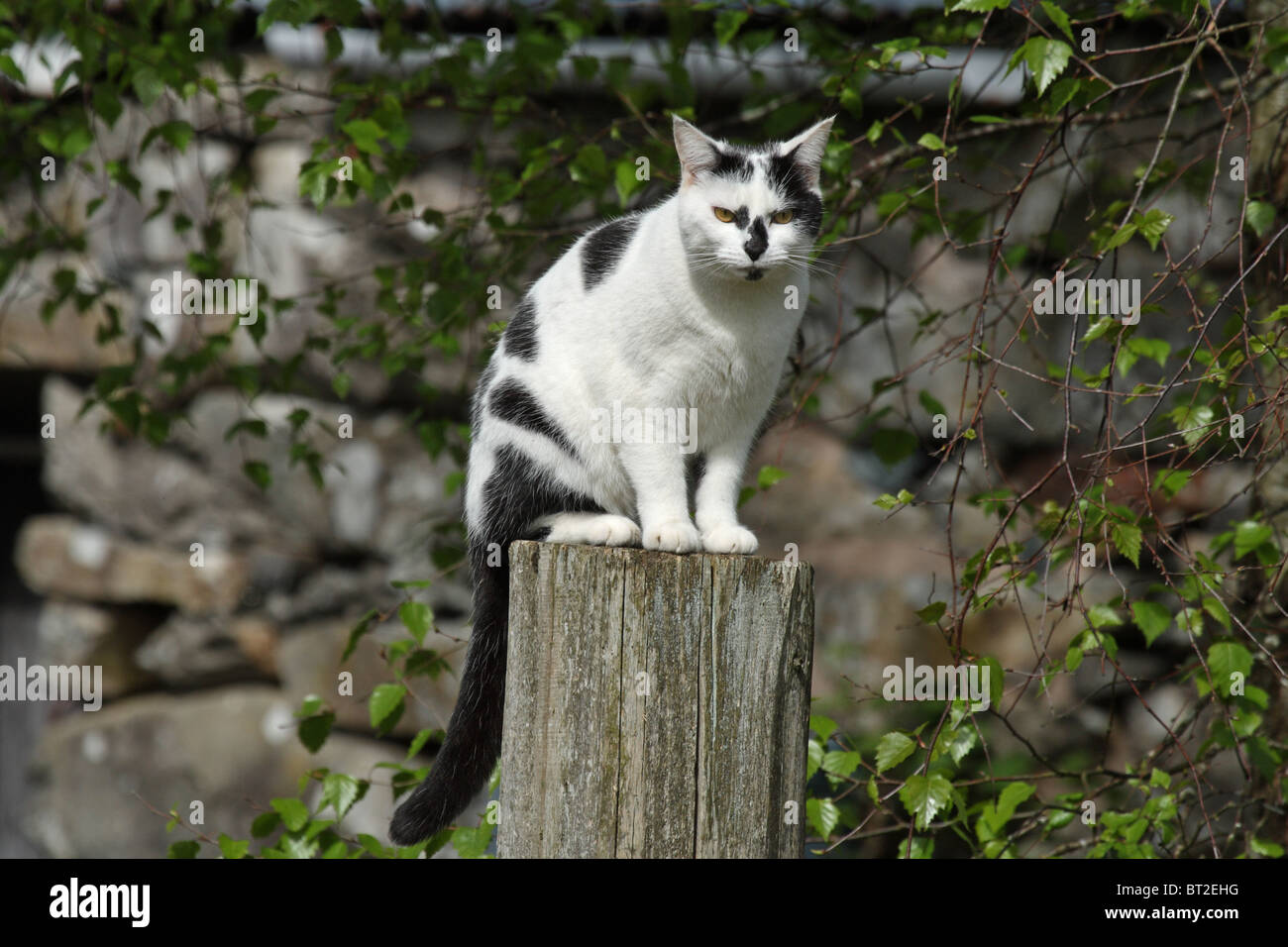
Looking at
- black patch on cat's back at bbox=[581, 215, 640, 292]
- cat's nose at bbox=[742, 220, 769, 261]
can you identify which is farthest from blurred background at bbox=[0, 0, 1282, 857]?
cat's nose at bbox=[742, 220, 769, 261]

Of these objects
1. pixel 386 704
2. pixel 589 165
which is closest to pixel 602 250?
pixel 589 165

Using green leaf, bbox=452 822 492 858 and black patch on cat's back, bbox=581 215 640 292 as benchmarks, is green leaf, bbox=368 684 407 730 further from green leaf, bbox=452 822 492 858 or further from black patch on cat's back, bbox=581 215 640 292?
black patch on cat's back, bbox=581 215 640 292

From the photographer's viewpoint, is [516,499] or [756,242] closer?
[756,242]

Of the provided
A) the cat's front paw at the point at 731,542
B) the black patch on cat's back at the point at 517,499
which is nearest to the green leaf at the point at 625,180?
the black patch on cat's back at the point at 517,499

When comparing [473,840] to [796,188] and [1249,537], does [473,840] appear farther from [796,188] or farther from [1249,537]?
[1249,537]

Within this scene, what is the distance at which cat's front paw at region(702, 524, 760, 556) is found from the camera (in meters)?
2.58

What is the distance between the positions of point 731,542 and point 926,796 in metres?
0.70

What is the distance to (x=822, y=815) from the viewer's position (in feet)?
8.73

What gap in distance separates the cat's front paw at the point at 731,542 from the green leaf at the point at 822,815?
24.9 inches

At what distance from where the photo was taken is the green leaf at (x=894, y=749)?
253 centimetres

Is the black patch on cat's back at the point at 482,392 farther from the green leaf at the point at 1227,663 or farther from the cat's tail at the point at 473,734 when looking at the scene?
the green leaf at the point at 1227,663

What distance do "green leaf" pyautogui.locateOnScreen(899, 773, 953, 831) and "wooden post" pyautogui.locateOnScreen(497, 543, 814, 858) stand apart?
41 centimetres
